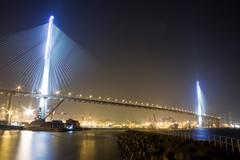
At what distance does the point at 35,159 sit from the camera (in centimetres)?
1684

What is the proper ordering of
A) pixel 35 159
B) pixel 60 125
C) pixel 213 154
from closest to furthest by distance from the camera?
pixel 213 154 < pixel 35 159 < pixel 60 125

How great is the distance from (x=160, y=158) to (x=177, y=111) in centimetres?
8936

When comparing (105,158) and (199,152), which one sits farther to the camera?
(105,158)

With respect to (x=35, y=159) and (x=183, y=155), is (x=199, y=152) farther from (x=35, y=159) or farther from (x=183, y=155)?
(x=35, y=159)

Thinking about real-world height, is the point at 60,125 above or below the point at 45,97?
below

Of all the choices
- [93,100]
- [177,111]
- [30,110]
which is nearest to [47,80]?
[93,100]

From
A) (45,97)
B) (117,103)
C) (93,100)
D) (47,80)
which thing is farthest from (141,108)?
(47,80)

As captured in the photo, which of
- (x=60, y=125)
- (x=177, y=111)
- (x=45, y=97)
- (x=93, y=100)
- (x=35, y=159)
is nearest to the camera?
(x=35, y=159)

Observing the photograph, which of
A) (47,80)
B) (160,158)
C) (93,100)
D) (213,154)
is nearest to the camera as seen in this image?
(213,154)

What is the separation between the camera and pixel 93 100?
270ft

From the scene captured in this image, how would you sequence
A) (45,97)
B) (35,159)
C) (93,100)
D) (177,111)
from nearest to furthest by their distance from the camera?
(35,159)
(45,97)
(93,100)
(177,111)

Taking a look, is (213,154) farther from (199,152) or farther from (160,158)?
(160,158)

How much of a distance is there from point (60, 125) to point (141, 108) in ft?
98.5

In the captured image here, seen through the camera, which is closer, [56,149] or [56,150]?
[56,150]
